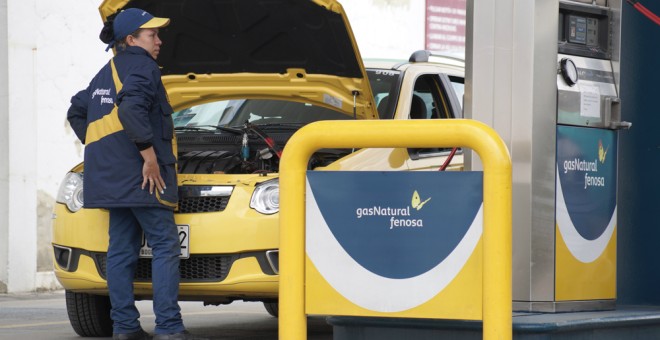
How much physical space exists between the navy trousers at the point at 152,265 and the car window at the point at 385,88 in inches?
67.9

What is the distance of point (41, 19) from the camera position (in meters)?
13.1

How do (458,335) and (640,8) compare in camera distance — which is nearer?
(458,335)

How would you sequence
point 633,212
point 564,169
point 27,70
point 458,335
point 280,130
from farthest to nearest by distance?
point 27,70
point 280,130
point 633,212
point 564,169
point 458,335

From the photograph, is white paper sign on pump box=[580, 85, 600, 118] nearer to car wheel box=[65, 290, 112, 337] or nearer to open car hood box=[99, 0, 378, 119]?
open car hood box=[99, 0, 378, 119]

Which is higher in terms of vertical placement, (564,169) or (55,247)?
(564,169)

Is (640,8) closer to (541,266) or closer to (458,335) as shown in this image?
(541,266)

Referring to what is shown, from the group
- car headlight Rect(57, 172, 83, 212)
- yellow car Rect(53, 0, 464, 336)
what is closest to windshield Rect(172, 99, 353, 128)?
yellow car Rect(53, 0, 464, 336)

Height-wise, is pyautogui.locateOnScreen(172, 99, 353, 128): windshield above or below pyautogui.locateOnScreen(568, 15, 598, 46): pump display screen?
below

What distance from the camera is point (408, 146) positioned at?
5.17 metres

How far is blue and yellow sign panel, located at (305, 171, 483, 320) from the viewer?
5.10m

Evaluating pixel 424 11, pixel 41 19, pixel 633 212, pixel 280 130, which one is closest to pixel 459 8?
pixel 424 11

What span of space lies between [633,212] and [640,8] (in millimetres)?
1025

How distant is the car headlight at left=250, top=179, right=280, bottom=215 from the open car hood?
2.99 feet

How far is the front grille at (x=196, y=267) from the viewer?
757 centimetres
